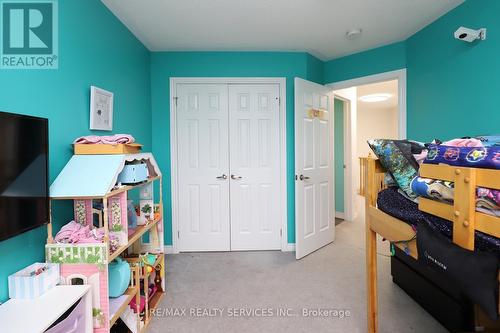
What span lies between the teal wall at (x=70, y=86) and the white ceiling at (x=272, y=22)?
0.29 meters

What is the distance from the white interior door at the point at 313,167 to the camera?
115 inches

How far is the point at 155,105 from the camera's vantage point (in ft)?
10.2

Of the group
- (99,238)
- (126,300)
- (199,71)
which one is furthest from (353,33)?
(126,300)

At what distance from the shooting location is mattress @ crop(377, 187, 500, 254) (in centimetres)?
86

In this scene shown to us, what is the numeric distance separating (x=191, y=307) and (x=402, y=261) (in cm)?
183

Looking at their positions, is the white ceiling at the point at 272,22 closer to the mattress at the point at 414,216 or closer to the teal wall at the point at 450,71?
the teal wall at the point at 450,71

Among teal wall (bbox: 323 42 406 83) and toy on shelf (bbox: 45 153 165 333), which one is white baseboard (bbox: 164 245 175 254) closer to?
toy on shelf (bbox: 45 153 165 333)

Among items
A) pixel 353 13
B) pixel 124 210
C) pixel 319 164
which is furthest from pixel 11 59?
pixel 319 164

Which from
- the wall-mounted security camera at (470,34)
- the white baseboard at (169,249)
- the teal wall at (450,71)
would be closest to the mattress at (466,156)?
the teal wall at (450,71)

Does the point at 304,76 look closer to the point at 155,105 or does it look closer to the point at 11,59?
the point at 155,105

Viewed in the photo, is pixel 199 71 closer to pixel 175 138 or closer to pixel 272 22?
pixel 175 138

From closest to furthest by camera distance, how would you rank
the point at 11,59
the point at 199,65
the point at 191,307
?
the point at 11,59, the point at 191,307, the point at 199,65

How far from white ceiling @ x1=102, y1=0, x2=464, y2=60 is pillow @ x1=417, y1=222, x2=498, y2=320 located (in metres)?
1.99

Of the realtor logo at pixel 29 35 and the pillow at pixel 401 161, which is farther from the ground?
the realtor logo at pixel 29 35
